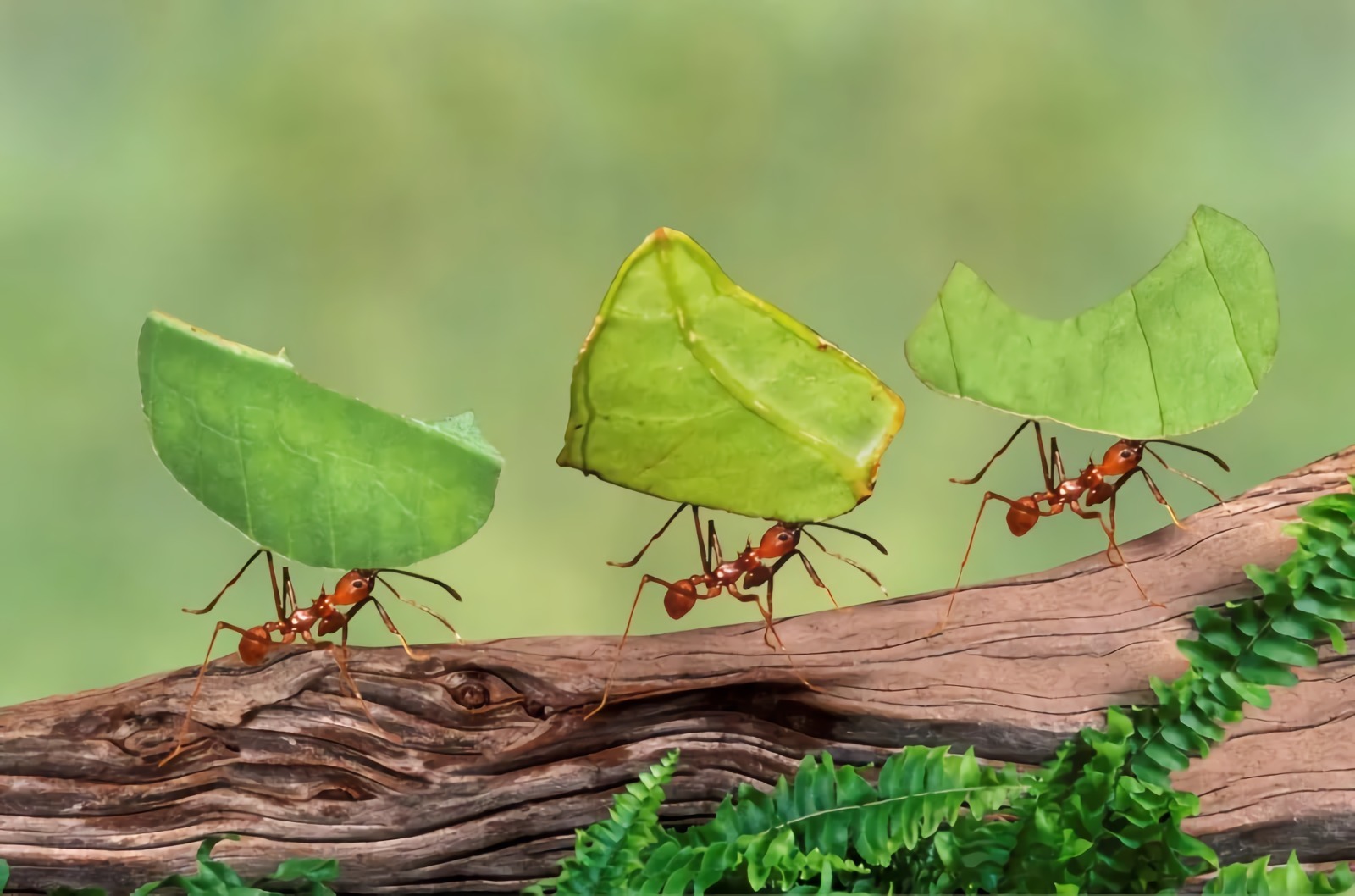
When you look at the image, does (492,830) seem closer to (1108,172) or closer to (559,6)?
Result: (559,6)

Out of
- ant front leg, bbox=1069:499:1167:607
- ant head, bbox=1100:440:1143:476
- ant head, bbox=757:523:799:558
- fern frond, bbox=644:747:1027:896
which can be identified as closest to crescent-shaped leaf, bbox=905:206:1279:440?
ant head, bbox=1100:440:1143:476

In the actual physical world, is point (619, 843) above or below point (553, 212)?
below

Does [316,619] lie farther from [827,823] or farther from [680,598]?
[827,823]

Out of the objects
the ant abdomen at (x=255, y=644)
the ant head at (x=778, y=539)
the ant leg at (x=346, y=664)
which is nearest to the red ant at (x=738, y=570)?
the ant head at (x=778, y=539)

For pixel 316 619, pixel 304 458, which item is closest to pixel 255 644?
pixel 316 619

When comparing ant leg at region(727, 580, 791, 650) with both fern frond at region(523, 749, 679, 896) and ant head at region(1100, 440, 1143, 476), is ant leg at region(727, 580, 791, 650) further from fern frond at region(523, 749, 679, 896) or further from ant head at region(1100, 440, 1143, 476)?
ant head at region(1100, 440, 1143, 476)
